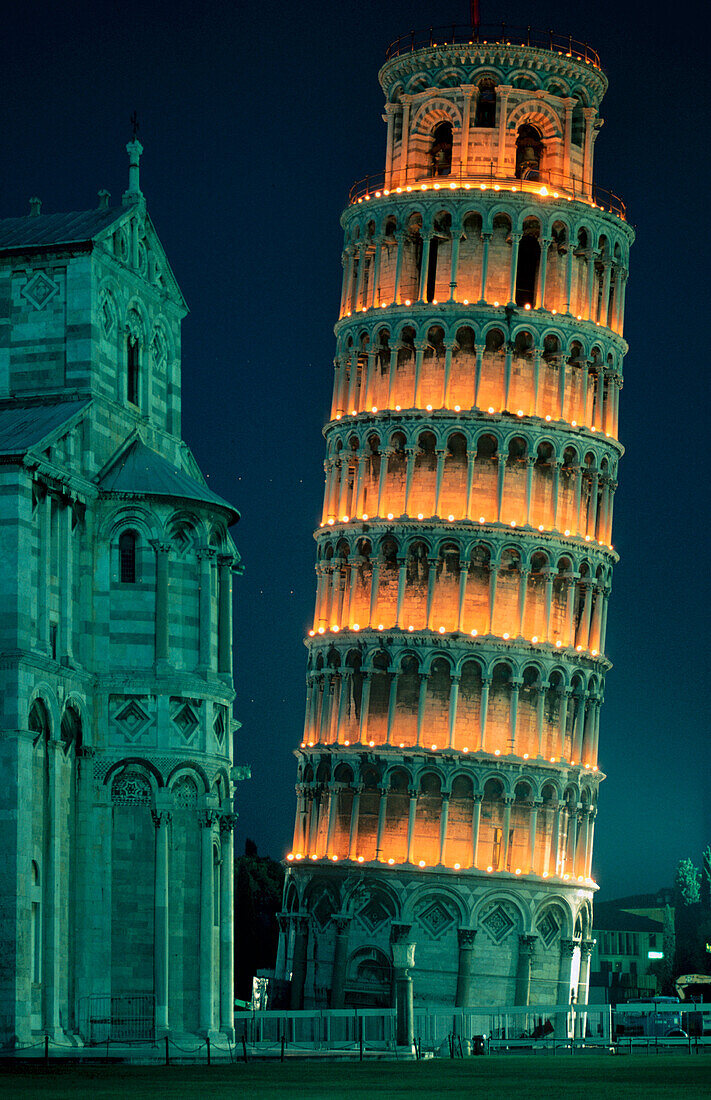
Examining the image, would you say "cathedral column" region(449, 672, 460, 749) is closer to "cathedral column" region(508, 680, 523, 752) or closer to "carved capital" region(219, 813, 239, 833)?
"cathedral column" region(508, 680, 523, 752)

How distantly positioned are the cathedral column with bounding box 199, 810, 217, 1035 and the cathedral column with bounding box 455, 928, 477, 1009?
29.2 meters

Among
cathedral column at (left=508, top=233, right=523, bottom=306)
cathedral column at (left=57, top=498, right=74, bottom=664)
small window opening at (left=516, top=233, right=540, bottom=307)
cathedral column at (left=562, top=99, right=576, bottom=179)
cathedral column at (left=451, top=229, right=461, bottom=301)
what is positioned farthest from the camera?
cathedral column at (left=562, top=99, right=576, bottom=179)

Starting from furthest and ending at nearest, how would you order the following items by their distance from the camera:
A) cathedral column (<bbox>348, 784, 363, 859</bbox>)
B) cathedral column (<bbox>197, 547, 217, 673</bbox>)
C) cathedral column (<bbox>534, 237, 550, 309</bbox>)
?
cathedral column (<bbox>534, 237, 550, 309</bbox>) → cathedral column (<bbox>348, 784, 363, 859</bbox>) → cathedral column (<bbox>197, 547, 217, 673</bbox>)

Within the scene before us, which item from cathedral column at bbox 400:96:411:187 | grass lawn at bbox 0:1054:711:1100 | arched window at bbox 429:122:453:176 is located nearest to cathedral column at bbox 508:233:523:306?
arched window at bbox 429:122:453:176

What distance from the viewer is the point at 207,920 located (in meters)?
64.5

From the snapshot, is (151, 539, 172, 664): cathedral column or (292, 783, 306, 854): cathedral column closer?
(151, 539, 172, 664): cathedral column

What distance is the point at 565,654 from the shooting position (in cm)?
9694

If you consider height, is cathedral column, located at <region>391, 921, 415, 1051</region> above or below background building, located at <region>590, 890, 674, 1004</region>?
above

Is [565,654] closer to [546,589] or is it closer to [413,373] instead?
[546,589]

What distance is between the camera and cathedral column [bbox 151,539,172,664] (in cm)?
6450

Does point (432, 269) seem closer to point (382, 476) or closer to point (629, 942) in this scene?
→ point (382, 476)

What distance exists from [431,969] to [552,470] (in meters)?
21.4

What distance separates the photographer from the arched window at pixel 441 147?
101500mm

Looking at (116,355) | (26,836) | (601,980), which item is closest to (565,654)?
(116,355)
